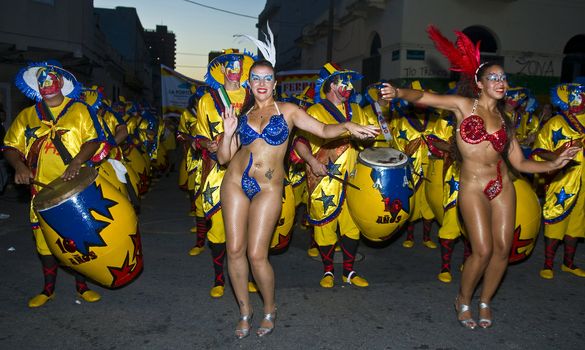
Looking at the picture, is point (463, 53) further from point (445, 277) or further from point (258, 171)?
point (445, 277)

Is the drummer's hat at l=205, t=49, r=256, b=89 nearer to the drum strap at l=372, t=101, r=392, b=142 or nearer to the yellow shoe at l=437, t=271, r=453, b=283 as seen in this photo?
the drum strap at l=372, t=101, r=392, b=142

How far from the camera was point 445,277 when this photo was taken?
17.1 feet

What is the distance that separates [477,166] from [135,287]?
3427 mm

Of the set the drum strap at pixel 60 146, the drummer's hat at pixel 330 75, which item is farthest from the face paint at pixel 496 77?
the drum strap at pixel 60 146

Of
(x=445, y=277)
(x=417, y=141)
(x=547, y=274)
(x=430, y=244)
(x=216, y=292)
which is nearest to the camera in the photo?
(x=216, y=292)

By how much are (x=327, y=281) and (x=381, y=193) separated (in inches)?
44.4

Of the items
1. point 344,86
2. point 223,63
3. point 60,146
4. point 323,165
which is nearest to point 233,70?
point 223,63

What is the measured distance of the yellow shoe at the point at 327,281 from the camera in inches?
196

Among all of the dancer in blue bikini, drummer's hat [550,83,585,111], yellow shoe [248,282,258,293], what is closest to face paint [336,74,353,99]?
the dancer in blue bikini

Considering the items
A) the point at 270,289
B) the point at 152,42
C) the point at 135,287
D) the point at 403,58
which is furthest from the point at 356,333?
the point at 152,42

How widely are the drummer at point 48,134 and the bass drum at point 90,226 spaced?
0.79 feet

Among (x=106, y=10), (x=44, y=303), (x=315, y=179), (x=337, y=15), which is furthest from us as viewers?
(x=106, y=10)

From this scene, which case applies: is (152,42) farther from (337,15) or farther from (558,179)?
(558,179)

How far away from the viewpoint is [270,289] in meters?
3.86
